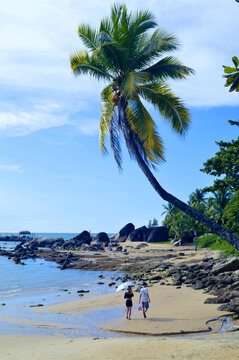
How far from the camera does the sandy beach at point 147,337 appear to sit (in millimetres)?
9914

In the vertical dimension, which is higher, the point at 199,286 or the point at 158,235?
the point at 158,235

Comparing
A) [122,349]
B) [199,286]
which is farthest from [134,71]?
[199,286]

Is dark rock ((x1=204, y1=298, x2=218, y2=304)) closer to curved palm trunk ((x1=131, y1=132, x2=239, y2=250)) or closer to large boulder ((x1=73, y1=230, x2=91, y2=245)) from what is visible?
curved palm trunk ((x1=131, y1=132, x2=239, y2=250))

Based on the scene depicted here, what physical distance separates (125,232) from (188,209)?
3376 inches

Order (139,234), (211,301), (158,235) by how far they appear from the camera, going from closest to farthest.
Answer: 1. (211,301)
2. (158,235)
3. (139,234)

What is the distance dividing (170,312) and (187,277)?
1022 cm

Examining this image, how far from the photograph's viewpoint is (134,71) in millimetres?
12227

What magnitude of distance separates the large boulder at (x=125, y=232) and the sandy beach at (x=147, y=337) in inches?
2875

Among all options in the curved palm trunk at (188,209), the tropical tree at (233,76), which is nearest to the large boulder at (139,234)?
the curved palm trunk at (188,209)

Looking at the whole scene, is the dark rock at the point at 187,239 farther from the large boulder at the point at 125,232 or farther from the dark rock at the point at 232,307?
the dark rock at the point at 232,307

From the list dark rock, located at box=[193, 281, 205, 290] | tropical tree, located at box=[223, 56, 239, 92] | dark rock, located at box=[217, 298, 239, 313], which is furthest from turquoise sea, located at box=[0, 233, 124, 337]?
tropical tree, located at box=[223, 56, 239, 92]

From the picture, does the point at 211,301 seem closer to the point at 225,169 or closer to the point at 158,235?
the point at 225,169

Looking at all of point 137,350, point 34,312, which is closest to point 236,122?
point 137,350

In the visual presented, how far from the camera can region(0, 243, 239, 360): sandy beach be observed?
32.5ft
